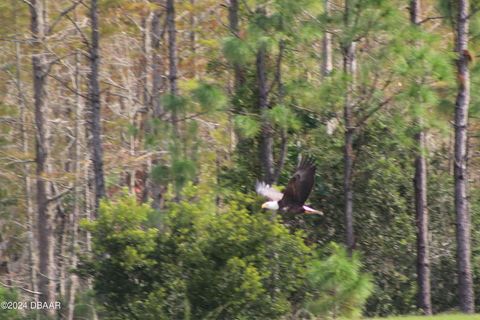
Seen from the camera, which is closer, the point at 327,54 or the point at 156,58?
the point at 327,54

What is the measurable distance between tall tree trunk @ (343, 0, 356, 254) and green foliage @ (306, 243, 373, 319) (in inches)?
103

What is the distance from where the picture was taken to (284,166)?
18.9 m

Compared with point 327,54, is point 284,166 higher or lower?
lower

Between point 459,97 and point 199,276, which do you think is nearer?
point 199,276

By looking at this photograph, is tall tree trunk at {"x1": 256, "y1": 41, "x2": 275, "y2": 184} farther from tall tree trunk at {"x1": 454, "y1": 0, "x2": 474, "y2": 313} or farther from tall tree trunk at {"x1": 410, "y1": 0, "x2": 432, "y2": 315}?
tall tree trunk at {"x1": 454, "y1": 0, "x2": 474, "y2": 313}

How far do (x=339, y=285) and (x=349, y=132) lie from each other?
3.72 meters

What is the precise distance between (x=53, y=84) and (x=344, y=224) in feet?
45.6

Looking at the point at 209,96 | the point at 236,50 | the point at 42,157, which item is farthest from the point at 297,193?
the point at 42,157

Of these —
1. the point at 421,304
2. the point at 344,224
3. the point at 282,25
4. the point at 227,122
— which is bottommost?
the point at 421,304

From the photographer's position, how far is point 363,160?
758 inches

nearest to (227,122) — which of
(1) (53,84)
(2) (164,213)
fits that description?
(2) (164,213)

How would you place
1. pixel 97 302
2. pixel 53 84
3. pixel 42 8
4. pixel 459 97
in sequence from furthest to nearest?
pixel 53 84 → pixel 42 8 → pixel 459 97 → pixel 97 302

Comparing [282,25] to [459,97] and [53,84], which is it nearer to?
[459,97]

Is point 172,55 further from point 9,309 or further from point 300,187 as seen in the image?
point 300,187
